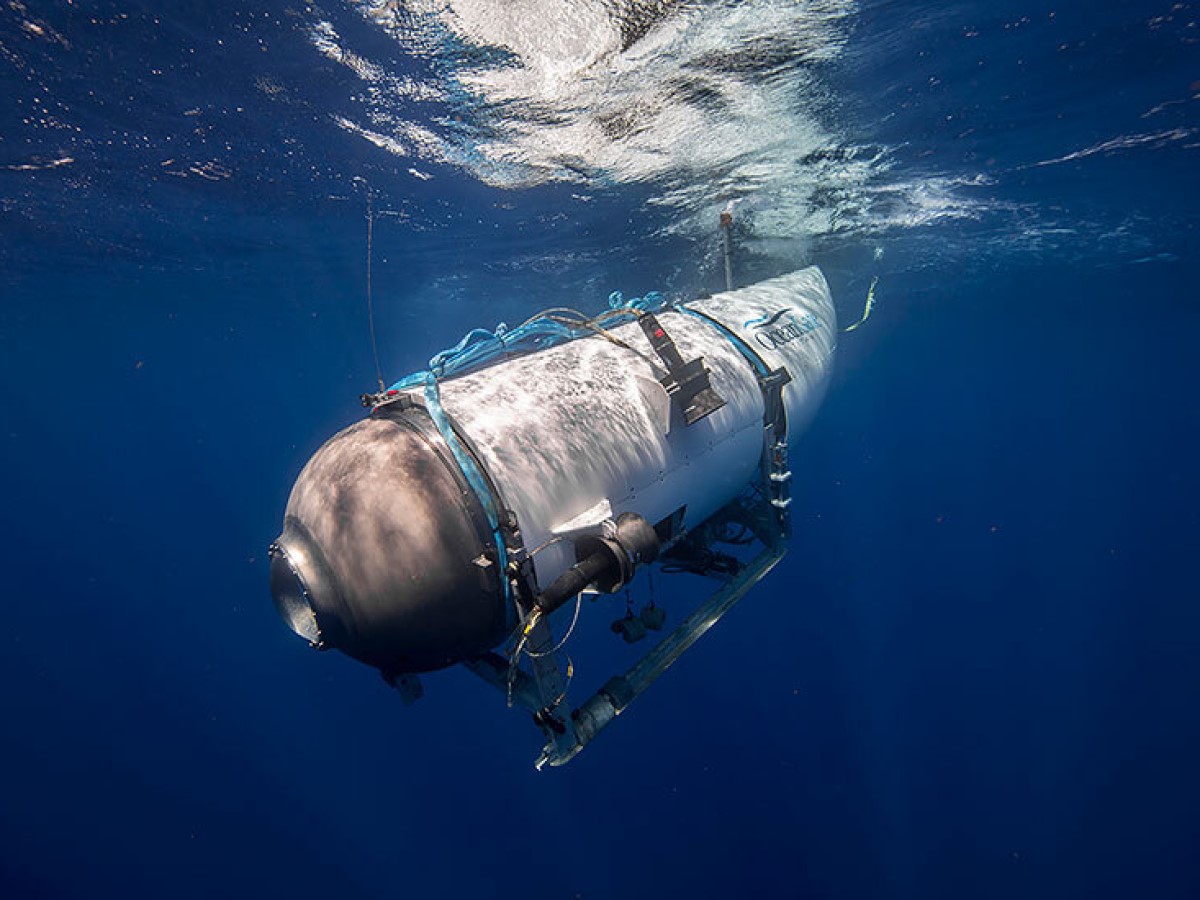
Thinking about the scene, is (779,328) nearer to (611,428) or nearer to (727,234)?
(611,428)

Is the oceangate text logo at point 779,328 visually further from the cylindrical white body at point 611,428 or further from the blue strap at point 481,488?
the blue strap at point 481,488

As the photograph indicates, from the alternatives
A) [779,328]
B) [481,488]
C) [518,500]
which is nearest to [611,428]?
[518,500]

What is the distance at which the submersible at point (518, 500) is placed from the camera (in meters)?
2.65

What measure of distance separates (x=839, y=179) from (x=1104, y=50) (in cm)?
413

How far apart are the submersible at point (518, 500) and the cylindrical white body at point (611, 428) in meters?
0.01

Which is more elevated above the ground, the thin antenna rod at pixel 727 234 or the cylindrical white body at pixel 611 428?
the thin antenna rod at pixel 727 234

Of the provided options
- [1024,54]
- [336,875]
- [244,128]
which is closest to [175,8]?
[244,128]

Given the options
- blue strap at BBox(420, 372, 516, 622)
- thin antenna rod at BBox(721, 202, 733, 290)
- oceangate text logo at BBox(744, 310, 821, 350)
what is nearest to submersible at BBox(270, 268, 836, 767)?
blue strap at BBox(420, 372, 516, 622)

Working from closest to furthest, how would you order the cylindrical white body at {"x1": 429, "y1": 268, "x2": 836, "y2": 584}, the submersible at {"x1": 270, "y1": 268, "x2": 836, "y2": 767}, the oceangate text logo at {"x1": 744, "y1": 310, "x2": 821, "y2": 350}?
the submersible at {"x1": 270, "y1": 268, "x2": 836, "y2": 767} < the cylindrical white body at {"x1": 429, "y1": 268, "x2": 836, "y2": 584} < the oceangate text logo at {"x1": 744, "y1": 310, "x2": 821, "y2": 350}

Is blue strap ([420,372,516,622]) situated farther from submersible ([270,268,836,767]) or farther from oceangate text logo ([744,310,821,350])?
oceangate text logo ([744,310,821,350])

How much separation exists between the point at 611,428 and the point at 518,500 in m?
0.92

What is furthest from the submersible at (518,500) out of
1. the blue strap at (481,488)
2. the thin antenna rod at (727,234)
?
the thin antenna rod at (727,234)

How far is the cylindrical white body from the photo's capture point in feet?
9.79

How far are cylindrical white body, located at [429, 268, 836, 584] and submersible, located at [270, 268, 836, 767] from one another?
1 cm
